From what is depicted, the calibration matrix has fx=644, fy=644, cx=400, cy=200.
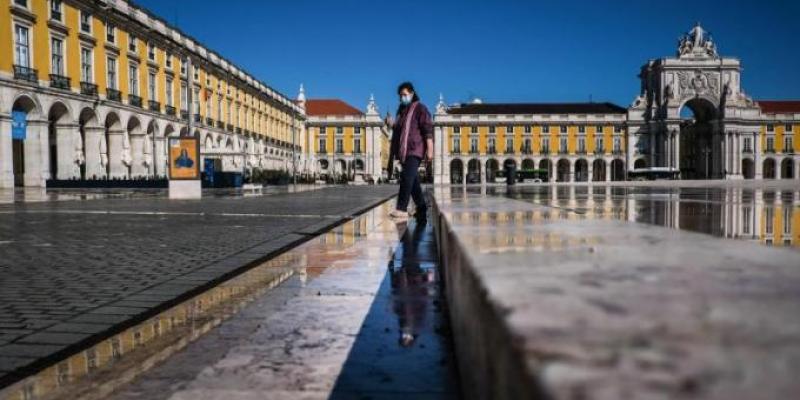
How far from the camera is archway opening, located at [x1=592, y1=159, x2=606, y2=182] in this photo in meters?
90.6

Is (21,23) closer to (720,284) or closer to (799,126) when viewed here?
(720,284)

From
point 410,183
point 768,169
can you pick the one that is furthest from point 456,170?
point 410,183

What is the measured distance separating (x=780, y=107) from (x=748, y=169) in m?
15.6

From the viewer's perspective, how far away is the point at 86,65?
34.7m

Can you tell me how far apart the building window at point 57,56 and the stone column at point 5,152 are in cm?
479

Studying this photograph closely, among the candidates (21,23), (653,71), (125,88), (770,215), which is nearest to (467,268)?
(770,215)

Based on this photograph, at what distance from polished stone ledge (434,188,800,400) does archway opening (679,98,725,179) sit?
87112 millimetres

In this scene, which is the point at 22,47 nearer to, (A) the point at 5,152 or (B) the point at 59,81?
(B) the point at 59,81

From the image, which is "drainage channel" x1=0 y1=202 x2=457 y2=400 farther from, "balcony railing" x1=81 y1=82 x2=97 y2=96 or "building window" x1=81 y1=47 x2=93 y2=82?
"building window" x1=81 y1=47 x2=93 y2=82

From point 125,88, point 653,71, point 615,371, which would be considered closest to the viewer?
point 615,371

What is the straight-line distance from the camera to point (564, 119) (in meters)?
90.6

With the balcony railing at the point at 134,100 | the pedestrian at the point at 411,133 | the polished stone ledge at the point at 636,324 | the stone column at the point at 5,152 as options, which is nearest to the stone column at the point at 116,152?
the balcony railing at the point at 134,100

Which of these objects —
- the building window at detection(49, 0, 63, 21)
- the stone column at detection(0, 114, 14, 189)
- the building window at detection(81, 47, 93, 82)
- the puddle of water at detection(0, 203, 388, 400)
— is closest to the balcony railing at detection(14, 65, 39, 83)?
the stone column at detection(0, 114, 14, 189)

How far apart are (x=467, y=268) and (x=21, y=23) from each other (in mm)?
33420
